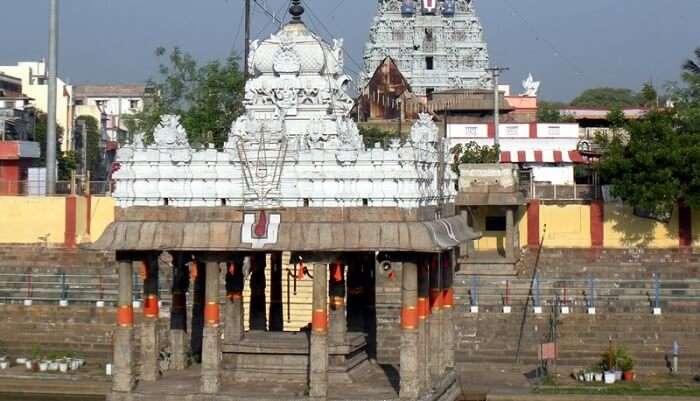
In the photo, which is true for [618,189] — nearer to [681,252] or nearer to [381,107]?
[681,252]

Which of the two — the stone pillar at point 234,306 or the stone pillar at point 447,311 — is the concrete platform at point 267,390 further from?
the stone pillar at point 447,311

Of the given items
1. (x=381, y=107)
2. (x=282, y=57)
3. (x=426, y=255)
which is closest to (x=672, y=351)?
(x=426, y=255)

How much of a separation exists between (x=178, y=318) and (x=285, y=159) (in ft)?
17.1

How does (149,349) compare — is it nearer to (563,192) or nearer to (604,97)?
(563,192)

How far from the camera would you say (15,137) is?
63938mm

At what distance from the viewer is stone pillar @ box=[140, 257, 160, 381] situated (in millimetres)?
25094

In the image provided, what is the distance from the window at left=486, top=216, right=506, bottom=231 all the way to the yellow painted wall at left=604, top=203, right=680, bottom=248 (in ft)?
11.3

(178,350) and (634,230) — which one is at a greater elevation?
(634,230)

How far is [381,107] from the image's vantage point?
241 ft

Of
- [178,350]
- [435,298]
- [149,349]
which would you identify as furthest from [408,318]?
[178,350]

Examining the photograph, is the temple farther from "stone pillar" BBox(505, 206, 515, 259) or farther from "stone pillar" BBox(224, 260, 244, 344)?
"stone pillar" BBox(505, 206, 515, 259)

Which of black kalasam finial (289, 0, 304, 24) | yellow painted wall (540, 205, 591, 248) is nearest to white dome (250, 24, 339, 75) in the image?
black kalasam finial (289, 0, 304, 24)

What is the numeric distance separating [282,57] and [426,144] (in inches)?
114

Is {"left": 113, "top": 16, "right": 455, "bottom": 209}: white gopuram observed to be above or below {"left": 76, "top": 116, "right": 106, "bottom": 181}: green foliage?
below
